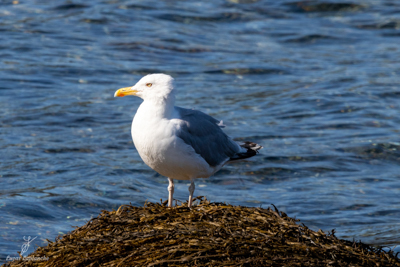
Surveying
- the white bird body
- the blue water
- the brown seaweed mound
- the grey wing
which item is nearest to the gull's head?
the white bird body

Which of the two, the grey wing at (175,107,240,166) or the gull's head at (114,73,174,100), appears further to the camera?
the grey wing at (175,107,240,166)

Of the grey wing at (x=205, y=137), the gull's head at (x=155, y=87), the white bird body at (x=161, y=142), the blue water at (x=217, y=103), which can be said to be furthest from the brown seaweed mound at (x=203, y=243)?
the blue water at (x=217, y=103)

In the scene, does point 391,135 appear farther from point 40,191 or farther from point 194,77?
point 40,191

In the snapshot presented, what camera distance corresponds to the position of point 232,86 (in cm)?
1608

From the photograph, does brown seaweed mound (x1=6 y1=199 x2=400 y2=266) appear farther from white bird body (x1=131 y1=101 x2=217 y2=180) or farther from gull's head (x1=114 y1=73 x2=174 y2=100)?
gull's head (x1=114 y1=73 x2=174 y2=100)

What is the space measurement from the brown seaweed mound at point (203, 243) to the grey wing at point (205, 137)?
3.50 ft

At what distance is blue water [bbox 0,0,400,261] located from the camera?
10.2m

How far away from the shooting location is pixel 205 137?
6801 mm

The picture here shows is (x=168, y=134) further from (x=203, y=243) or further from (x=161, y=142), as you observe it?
(x=203, y=243)

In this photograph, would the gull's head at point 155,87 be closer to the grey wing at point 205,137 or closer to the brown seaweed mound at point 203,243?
the grey wing at point 205,137

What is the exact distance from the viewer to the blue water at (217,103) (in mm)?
10164

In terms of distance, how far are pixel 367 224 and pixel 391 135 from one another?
4.53m

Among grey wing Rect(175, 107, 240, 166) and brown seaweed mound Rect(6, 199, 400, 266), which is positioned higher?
grey wing Rect(175, 107, 240, 166)

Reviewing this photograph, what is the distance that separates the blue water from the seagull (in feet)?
9.97
